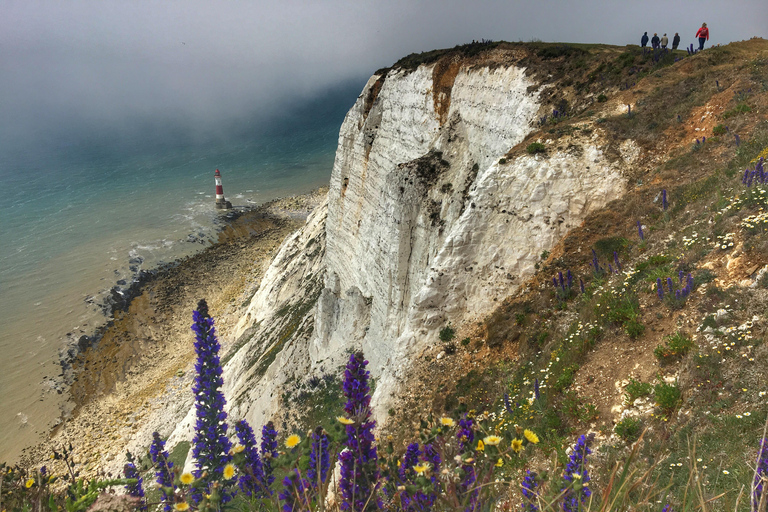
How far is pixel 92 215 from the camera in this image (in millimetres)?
82375

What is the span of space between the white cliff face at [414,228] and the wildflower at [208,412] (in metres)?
10.9

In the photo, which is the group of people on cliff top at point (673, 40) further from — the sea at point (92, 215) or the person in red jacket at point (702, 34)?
the sea at point (92, 215)

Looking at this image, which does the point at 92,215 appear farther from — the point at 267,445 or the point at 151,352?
the point at 267,445

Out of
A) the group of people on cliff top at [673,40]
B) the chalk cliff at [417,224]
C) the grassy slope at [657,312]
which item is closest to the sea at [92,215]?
the chalk cliff at [417,224]

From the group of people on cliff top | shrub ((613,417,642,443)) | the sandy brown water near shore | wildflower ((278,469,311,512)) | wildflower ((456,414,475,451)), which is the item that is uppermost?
the group of people on cliff top

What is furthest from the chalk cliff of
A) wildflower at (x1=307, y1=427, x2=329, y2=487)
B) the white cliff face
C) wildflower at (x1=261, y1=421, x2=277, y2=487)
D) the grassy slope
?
wildflower at (x1=307, y1=427, x2=329, y2=487)

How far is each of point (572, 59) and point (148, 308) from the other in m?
50.6

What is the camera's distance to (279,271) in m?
44.1

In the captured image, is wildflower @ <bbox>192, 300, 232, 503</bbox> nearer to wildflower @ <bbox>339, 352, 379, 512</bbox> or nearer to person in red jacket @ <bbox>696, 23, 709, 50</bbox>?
wildflower @ <bbox>339, 352, 379, 512</bbox>

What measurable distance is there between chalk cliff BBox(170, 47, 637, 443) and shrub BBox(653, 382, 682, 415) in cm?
761

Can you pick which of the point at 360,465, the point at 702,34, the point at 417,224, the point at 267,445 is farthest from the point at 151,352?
the point at 702,34

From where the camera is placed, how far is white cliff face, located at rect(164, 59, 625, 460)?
51.0 ft

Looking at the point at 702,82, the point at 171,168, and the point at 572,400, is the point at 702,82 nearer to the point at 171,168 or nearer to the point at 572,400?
the point at 572,400

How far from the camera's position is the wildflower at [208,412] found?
4.59m
